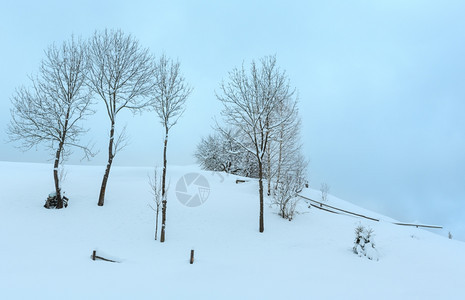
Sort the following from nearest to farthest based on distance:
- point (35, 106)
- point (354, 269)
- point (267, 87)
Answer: point (354, 269) < point (35, 106) < point (267, 87)

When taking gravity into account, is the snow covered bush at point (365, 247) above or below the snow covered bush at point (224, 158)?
below

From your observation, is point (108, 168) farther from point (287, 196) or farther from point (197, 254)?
point (287, 196)

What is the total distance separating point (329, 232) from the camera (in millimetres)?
14219

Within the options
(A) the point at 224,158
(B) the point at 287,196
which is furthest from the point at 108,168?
(A) the point at 224,158

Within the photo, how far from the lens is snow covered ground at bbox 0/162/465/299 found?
6969 mm

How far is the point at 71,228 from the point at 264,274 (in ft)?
33.6

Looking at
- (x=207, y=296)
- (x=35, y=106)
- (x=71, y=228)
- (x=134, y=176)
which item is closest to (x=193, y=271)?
(x=207, y=296)

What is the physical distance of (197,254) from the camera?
10273 mm

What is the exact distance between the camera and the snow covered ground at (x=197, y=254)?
6969 mm

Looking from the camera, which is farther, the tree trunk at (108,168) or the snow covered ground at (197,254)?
the tree trunk at (108,168)

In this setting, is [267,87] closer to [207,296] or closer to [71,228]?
[207,296]

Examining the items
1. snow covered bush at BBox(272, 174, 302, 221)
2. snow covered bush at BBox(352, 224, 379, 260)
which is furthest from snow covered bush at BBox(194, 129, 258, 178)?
snow covered bush at BBox(352, 224, 379, 260)

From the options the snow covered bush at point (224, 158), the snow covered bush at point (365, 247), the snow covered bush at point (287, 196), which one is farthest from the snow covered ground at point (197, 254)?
the snow covered bush at point (224, 158)

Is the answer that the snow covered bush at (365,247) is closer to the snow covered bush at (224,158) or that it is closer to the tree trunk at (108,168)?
the tree trunk at (108,168)
